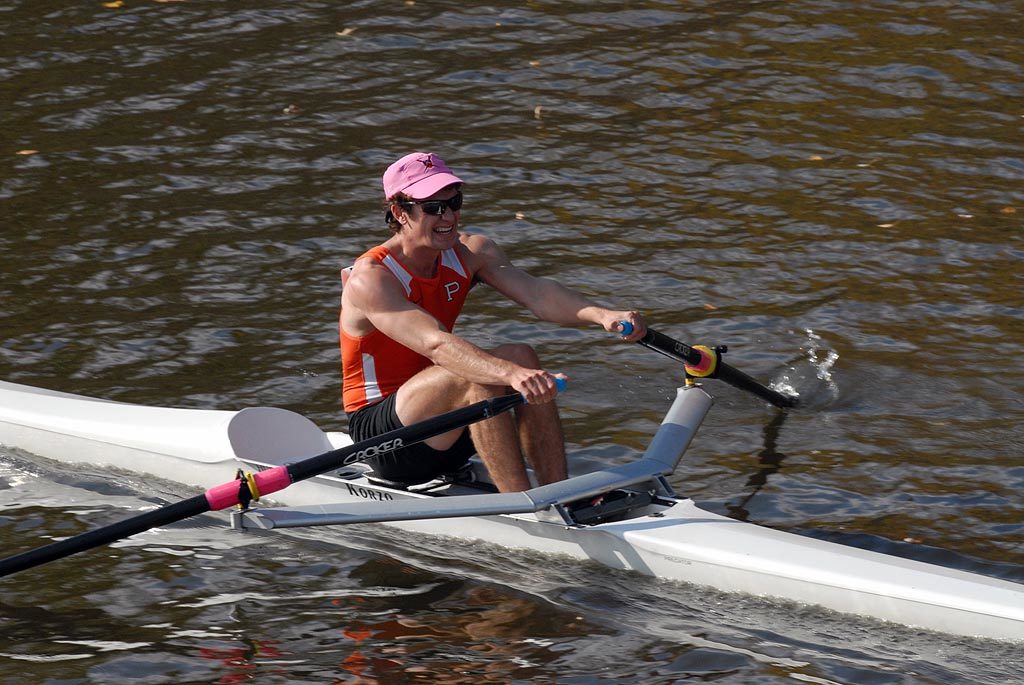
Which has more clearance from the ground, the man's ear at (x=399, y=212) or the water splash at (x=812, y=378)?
the man's ear at (x=399, y=212)

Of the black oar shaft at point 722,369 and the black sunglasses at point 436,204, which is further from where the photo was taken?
the black oar shaft at point 722,369

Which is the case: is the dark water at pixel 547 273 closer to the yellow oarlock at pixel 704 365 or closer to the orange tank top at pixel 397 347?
the yellow oarlock at pixel 704 365

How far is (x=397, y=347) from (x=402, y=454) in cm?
51

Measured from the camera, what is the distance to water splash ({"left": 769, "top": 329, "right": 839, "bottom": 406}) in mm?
8461

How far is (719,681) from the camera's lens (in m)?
5.65

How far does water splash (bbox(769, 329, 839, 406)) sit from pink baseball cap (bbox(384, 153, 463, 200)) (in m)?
2.83


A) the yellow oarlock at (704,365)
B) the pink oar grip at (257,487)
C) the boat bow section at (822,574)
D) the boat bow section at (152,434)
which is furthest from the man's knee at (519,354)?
the boat bow section at (152,434)

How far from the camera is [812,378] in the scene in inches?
339

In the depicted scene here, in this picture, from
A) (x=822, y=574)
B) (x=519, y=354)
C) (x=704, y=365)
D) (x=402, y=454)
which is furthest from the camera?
(x=704, y=365)

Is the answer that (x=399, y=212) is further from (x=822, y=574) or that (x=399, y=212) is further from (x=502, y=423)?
(x=822, y=574)

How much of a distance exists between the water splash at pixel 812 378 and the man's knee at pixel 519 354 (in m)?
2.40

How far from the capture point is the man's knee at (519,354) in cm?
657

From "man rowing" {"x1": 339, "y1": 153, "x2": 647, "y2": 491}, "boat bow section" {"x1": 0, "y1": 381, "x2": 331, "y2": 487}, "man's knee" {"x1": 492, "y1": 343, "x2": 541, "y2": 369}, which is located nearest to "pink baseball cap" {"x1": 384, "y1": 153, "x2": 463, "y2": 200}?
"man rowing" {"x1": 339, "y1": 153, "x2": 647, "y2": 491}

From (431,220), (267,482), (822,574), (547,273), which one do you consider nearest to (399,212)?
(431,220)
